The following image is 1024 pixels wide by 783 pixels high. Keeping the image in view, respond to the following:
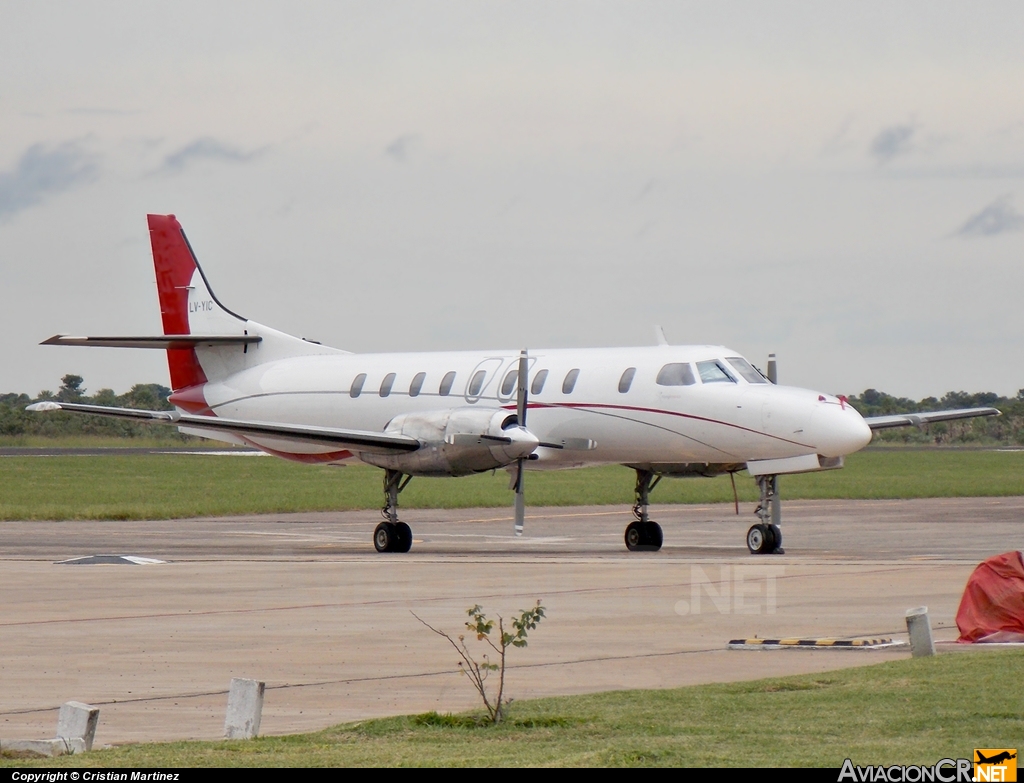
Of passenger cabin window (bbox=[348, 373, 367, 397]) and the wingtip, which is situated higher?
passenger cabin window (bbox=[348, 373, 367, 397])

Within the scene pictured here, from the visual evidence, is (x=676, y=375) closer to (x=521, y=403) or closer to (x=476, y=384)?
(x=521, y=403)

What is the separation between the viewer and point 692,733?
8.59 meters

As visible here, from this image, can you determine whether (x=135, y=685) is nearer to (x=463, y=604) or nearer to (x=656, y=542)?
(x=463, y=604)

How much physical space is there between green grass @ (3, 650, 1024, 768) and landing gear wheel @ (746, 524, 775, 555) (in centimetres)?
1332

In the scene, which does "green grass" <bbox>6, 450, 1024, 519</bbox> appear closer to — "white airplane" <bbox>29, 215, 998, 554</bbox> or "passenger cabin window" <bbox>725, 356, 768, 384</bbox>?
"white airplane" <bbox>29, 215, 998, 554</bbox>

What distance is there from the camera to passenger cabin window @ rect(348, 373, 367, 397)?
29.4 metres

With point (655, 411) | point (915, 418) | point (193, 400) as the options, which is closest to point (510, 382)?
point (655, 411)

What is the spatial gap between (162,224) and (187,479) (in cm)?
2167

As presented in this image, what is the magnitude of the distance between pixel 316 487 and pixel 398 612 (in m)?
36.1

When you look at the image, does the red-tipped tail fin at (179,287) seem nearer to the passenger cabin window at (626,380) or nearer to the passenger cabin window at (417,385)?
the passenger cabin window at (417,385)

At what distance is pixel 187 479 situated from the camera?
2109 inches

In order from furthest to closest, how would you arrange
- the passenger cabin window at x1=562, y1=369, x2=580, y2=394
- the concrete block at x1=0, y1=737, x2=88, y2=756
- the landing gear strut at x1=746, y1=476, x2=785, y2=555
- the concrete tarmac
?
the passenger cabin window at x1=562, y1=369, x2=580, y2=394 < the landing gear strut at x1=746, y1=476, x2=785, y2=555 < the concrete tarmac < the concrete block at x1=0, y1=737, x2=88, y2=756

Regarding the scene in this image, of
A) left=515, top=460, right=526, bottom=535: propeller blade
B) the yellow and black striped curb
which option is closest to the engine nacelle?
left=515, top=460, right=526, bottom=535: propeller blade

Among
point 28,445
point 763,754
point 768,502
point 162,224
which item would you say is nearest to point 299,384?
point 162,224
